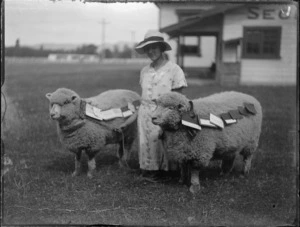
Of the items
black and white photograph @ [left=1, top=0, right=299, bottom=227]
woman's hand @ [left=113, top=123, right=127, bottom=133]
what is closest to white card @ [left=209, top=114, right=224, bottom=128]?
black and white photograph @ [left=1, top=0, right=299, bottom=227]

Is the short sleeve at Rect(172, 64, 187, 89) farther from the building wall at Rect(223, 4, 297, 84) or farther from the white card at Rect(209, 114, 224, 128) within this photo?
the building wall at Rect(223, 4, 297, 84)

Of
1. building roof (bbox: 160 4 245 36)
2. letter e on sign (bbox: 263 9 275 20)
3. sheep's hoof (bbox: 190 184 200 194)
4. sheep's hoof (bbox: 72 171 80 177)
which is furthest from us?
building roof (bbox: 160 4 245 36)

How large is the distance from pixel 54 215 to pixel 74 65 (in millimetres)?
2927

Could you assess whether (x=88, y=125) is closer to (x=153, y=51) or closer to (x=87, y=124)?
(x=87, y=124)

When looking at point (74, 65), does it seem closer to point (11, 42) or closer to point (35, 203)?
point (11, 42)

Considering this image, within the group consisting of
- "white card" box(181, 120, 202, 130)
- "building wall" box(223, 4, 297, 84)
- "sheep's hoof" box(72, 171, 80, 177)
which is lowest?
"sheep's hoof" box(72, 171, 80, 177)

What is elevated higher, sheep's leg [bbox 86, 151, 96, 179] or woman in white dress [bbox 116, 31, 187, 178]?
woman in white dress [bbox 116, 31, 187, 178]

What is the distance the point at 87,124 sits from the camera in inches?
197

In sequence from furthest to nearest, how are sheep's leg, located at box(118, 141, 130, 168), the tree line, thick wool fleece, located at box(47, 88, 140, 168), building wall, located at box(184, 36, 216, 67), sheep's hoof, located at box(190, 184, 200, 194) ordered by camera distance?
building wall, located at box(184, 36, 216, 67) → sheep's leg, located at box(118, 141, 130, 168) → the tree line → thick wool fleece, located at box(47, 88, 140, 168) → sheep's hoof, located at box(190, 184, 200, 194)

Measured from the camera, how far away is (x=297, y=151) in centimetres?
340

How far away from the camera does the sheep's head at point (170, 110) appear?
13.7ft

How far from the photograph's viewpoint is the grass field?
3.77m

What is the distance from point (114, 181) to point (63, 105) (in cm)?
122

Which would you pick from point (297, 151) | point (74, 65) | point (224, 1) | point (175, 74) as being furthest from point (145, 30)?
point (297, 151)
